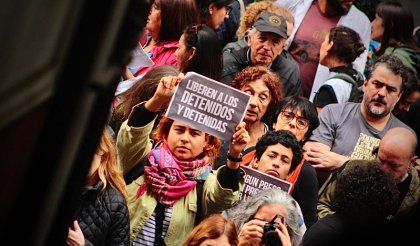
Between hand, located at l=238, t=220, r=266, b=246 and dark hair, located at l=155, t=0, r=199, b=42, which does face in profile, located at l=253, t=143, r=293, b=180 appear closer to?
hand, located at l=238, t=220, r=266, b=246

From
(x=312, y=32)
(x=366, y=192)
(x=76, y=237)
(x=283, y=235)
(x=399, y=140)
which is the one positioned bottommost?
(x=76, y=237)

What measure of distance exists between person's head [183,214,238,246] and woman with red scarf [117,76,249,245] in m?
0.31

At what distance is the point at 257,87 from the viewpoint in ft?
17.0

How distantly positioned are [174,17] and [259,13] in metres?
0.90

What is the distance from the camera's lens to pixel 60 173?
74 cm

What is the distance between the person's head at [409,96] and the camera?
632 cm

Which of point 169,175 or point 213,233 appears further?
point 169,175

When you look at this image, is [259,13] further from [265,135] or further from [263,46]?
[265,135]

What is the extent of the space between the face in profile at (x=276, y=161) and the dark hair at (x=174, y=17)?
1.18 m

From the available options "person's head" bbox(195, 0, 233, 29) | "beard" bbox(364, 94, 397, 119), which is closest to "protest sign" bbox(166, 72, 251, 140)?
"beard" bbox(364, 94, 397, 119)

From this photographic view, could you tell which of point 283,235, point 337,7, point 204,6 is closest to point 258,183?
point 283,235

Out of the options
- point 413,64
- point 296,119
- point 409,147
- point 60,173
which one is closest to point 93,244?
point 296,119

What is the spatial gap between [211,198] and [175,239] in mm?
291

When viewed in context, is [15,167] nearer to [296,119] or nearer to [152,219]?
[152,219]
